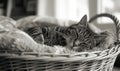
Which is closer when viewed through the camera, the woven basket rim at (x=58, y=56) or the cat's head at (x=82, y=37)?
the woven basket rim at (x=58, y=56)

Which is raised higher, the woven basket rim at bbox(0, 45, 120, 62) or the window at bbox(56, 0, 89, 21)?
the window at bbox(56, 0, 89, 21)

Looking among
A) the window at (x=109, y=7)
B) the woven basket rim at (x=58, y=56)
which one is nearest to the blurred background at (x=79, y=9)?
the window at (x=109, y=7)

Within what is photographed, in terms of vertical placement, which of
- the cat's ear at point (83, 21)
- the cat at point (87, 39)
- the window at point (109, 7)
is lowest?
the cat at point (87, 39)

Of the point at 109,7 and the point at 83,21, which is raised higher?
the point at 109,7

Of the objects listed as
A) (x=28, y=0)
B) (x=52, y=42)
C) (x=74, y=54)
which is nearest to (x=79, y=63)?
(x=74, y=54)

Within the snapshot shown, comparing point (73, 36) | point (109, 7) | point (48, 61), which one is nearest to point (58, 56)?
Answer: point (48, 61)

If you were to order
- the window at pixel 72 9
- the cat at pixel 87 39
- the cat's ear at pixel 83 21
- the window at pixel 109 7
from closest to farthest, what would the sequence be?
the cat at pixel 87 39 < the cat's ear at pixel 83 21 < the window at pixel 109 7 < the window at pixel 72 9

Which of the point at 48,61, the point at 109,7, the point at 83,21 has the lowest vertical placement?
the point at 48,61

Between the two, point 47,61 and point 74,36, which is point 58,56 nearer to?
point 47,61

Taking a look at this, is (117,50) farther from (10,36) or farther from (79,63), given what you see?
(10,36)

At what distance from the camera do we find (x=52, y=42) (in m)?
1.01

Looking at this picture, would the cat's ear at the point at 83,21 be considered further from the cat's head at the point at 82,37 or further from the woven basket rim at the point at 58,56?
the woven basket rim at the point at 58,56

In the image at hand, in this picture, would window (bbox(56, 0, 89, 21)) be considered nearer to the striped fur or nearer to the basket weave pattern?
the striped fur

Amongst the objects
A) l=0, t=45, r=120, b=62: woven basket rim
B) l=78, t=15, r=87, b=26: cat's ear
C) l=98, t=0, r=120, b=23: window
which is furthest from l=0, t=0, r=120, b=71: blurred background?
l=0, t=45, r=120, b=62: woven basket rim
